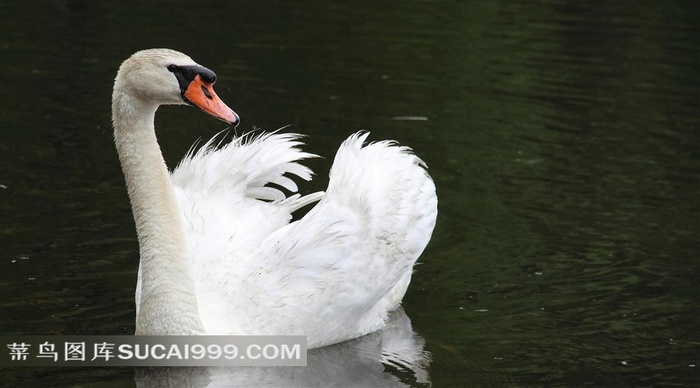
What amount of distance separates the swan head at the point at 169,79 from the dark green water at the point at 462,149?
5.12ft

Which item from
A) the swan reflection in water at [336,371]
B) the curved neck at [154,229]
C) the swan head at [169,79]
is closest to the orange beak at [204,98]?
the swan head at [169,79]

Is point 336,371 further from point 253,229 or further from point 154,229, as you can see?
point 154,229

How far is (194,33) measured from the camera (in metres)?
16.2

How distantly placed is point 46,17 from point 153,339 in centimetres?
1075

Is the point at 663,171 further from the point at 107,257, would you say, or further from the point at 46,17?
the point at 46,17

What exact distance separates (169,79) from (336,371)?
1.89 metres

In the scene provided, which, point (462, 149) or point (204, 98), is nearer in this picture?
point (204, 98)

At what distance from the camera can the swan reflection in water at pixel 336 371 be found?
22.8ft

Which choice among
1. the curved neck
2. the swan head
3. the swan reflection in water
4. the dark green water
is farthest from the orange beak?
the dark green water

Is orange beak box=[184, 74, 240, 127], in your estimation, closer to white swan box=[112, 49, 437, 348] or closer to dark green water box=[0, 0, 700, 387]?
white swan box=[112, 49, 437, 348]

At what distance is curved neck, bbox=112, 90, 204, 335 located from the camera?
6.69 metres

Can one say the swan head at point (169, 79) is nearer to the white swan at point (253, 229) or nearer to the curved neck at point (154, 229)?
the white swan at point (253, 229)

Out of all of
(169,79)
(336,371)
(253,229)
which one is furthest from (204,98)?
(336,371)

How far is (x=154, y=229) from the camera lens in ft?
22.2
